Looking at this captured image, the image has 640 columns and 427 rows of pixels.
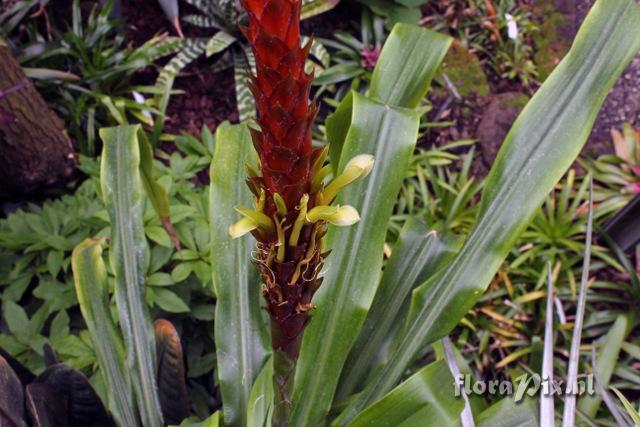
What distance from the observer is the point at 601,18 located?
45.9 inches

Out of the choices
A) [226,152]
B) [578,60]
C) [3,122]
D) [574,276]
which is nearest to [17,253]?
[3,122]

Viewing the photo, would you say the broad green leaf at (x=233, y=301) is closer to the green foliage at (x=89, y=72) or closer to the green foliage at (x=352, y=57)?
the green foliage at (x=89, y=72)

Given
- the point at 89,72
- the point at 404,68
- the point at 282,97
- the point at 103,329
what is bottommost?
the point at 103,329

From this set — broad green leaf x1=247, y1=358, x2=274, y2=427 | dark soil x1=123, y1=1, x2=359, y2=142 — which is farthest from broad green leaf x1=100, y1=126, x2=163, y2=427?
dark soil x1=123, y1=1, x2=359, y2=142

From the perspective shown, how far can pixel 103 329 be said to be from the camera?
1.31 metres

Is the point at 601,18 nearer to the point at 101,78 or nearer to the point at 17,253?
the point at 17,253

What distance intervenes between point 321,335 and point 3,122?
1447 mm

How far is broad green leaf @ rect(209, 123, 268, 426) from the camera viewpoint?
1241 mm

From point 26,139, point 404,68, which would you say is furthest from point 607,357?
point 26,139

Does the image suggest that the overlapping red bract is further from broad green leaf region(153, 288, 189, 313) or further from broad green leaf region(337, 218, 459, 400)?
broad green leaf region(153, 288, 189, 313)

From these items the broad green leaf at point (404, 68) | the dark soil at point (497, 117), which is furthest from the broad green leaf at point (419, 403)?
the dark soil at point (497, 117)

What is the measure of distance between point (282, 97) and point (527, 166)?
0.78 meters

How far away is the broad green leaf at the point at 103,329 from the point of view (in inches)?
51.4

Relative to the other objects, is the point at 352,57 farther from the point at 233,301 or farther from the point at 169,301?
the point at 233,301
